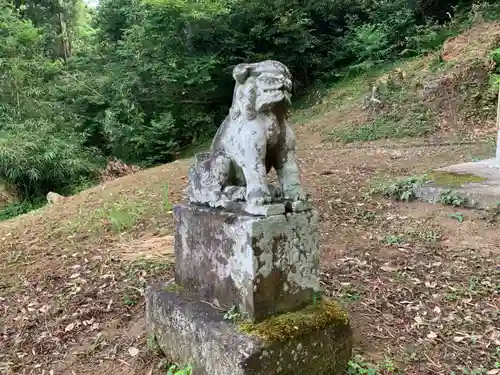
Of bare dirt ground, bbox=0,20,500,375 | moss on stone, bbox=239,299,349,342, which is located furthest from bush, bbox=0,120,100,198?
moss on stone, bbox=239,299,349,342

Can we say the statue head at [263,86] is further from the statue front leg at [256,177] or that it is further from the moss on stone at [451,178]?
the moss on stone at [451,178]

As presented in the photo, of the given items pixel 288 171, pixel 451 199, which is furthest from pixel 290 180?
pixel 451 199

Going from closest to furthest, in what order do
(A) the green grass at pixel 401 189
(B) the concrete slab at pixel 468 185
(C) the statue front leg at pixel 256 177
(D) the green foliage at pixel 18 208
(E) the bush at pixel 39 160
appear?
(C) the statue front leg at pixel 256 177 < (B) the concrete slab at pixel 468 185 < (A) the green grass at pixel 401 189 < (D) the green foliage at pixel 18 208 < (E) the bush at pixel 39 160

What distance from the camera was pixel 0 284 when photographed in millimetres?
3861

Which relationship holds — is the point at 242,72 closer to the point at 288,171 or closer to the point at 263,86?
the point at 263,86

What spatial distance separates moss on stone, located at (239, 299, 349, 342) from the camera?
214 cm

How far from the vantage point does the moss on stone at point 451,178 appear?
500cm

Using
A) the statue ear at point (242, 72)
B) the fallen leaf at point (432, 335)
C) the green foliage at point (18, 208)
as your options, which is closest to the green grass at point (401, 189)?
the fallen leaf at point (432, 335)

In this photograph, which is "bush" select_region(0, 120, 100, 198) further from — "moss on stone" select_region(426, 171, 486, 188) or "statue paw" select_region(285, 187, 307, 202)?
"statue paw" select_region(285, 187, 307, 202)

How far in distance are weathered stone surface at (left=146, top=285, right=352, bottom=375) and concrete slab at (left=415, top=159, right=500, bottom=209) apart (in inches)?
108

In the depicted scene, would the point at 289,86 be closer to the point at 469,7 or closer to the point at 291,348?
the point at 291,348

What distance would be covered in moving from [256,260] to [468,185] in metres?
3.55

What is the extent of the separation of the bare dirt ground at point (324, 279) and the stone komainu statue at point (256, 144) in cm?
108

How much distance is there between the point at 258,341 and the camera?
2.09m
